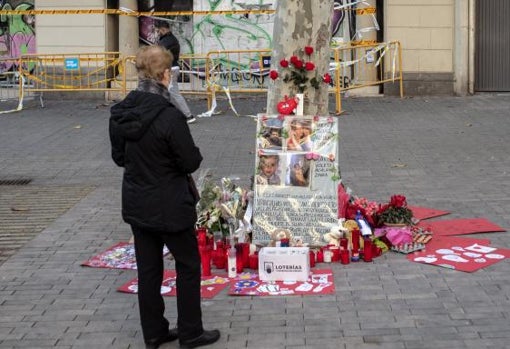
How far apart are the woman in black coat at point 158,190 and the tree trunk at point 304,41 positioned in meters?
2.22

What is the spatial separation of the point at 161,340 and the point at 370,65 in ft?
42.2

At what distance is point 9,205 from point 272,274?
3.87 m

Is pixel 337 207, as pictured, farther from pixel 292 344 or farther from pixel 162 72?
pixel 162 72

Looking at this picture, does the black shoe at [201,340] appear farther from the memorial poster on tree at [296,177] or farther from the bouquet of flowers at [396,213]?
the bouquet of flowers at [396,213]

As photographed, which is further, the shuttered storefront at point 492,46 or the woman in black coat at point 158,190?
the shuttered storefront at point 492,46

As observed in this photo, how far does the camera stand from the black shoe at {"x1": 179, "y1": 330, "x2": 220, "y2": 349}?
4871mm

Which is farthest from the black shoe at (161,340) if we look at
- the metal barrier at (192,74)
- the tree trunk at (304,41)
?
the metal barrier at (192,74)

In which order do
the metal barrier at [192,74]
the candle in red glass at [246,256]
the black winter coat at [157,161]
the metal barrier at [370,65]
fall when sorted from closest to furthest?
1. the black winter coat at [157,161]
2. the candle in red glass at [246,256]
3. the metal barrier at [370,65]
4. the metal barrier at [192,74]

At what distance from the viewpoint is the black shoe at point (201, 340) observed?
16.0ft

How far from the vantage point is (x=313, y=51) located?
22.4 feet

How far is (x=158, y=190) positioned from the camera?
15.4ft

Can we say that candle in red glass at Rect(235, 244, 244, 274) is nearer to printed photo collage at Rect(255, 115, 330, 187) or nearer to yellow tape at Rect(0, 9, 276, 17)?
printed photo collage at Rect(255, 115, 330, 187)

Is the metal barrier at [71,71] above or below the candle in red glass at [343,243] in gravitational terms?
above

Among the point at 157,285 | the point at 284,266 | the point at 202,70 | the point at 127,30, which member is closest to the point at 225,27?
the point at 202,70
